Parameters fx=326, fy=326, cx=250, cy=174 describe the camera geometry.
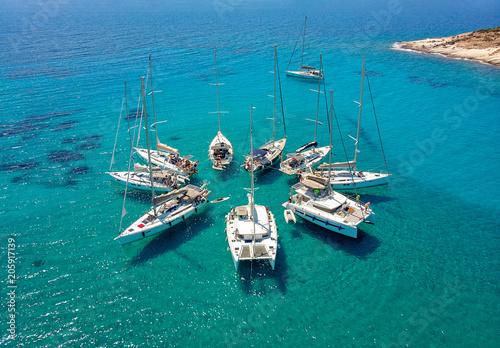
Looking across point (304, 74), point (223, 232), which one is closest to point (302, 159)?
point (223, 232)

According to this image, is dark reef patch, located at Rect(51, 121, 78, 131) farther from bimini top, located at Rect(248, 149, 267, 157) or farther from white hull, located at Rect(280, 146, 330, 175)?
white hull, located at Rect(280, 146, 330, 175)

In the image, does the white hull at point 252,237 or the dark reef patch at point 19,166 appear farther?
the dark reef patch at point 19,166

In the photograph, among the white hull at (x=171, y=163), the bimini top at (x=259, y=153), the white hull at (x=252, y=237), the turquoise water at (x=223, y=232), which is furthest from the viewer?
the bimini top at (x=259, y=153)

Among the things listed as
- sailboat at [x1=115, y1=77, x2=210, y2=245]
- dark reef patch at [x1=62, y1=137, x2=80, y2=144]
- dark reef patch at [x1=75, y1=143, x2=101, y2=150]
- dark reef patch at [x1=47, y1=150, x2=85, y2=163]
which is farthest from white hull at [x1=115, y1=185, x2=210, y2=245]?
dark reef patch at [x1=62, y1=137, x2=80, y2=144]

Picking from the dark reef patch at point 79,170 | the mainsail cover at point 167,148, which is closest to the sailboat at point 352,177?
the mainsail cover at point 167,148

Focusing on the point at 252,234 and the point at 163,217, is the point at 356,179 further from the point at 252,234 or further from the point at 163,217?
the point at 163,217

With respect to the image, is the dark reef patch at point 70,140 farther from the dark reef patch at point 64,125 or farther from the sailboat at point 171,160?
the sailboat at point 171,160

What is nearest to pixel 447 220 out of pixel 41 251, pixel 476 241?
pixel 476 241
